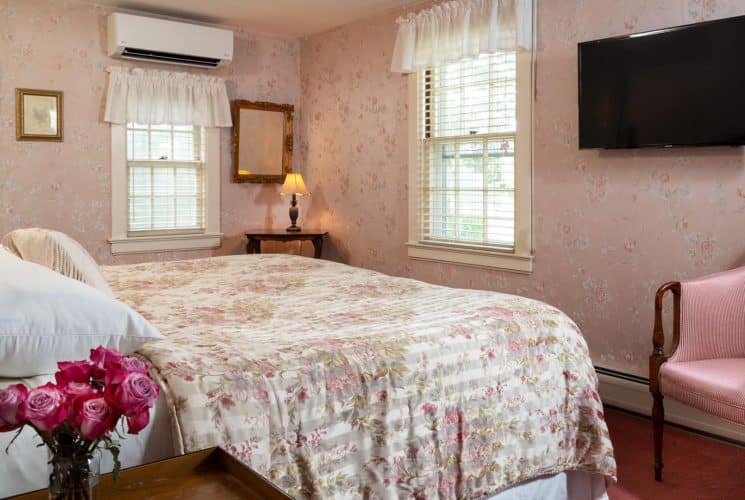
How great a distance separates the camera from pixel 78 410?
1022 mm

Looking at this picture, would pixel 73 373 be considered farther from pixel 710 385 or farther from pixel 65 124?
pixel 65 124

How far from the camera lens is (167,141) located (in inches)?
221

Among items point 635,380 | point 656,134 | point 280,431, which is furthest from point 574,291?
point 280,431

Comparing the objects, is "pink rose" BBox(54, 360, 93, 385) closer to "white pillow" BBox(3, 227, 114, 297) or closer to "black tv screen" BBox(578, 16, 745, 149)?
"white pillow" BBox(3, 227, 114, 297)

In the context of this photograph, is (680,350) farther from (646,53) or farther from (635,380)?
(646,53)

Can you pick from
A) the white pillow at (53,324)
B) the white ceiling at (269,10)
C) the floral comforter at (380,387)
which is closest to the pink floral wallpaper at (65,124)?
the white ceiling at (269,10)

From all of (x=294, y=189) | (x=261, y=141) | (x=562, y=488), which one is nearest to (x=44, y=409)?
(x=562, y=488)

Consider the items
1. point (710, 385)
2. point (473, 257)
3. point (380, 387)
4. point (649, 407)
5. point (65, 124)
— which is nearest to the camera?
point (380, 387)

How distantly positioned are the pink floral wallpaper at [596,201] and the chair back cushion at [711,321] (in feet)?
1.42

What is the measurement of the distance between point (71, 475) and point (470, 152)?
156 inches

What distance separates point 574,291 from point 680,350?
115 cm

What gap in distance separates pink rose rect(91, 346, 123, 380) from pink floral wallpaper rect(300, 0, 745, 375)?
309 centimetres

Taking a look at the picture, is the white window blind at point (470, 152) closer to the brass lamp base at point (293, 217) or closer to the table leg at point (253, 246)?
the brass lamp base at point (293, 217)

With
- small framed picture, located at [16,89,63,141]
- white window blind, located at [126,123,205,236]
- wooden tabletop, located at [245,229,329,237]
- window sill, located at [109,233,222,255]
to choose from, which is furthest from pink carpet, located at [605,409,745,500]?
small framed picture, located at [16,89,63,141]
